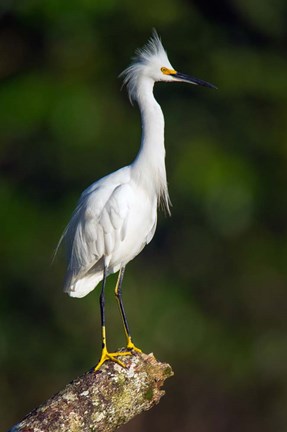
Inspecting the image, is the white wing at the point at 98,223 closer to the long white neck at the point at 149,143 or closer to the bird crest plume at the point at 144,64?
the long white neck at the point at 149,143

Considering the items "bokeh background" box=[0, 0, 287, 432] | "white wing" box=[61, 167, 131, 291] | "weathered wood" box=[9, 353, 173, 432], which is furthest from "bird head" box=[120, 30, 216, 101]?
"bokeh background" box=[0, 0, 287, 432]

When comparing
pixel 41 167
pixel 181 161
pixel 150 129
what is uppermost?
pixel 150 129

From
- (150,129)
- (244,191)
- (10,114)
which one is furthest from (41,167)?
(150,129)

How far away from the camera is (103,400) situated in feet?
11.2

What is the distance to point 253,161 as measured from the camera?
9.00 m

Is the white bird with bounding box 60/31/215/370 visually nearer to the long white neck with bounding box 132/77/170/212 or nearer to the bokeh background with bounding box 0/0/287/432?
the long white neck with bounding box 132/77/170/212

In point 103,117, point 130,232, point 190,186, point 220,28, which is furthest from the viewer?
point 220,28

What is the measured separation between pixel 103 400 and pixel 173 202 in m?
5.36

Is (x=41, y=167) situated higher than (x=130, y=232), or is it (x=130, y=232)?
(x=130, y=232)

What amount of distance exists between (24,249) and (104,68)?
182cm

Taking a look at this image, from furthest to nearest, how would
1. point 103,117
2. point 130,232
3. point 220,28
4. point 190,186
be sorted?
point 220,28 → point 103,117 → point 190,186 → point 130,232

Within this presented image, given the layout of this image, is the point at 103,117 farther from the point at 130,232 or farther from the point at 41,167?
the point at 130,232

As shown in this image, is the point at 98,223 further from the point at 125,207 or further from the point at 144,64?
the point at 144,64

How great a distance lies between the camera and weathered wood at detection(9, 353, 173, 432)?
10.9 ft
